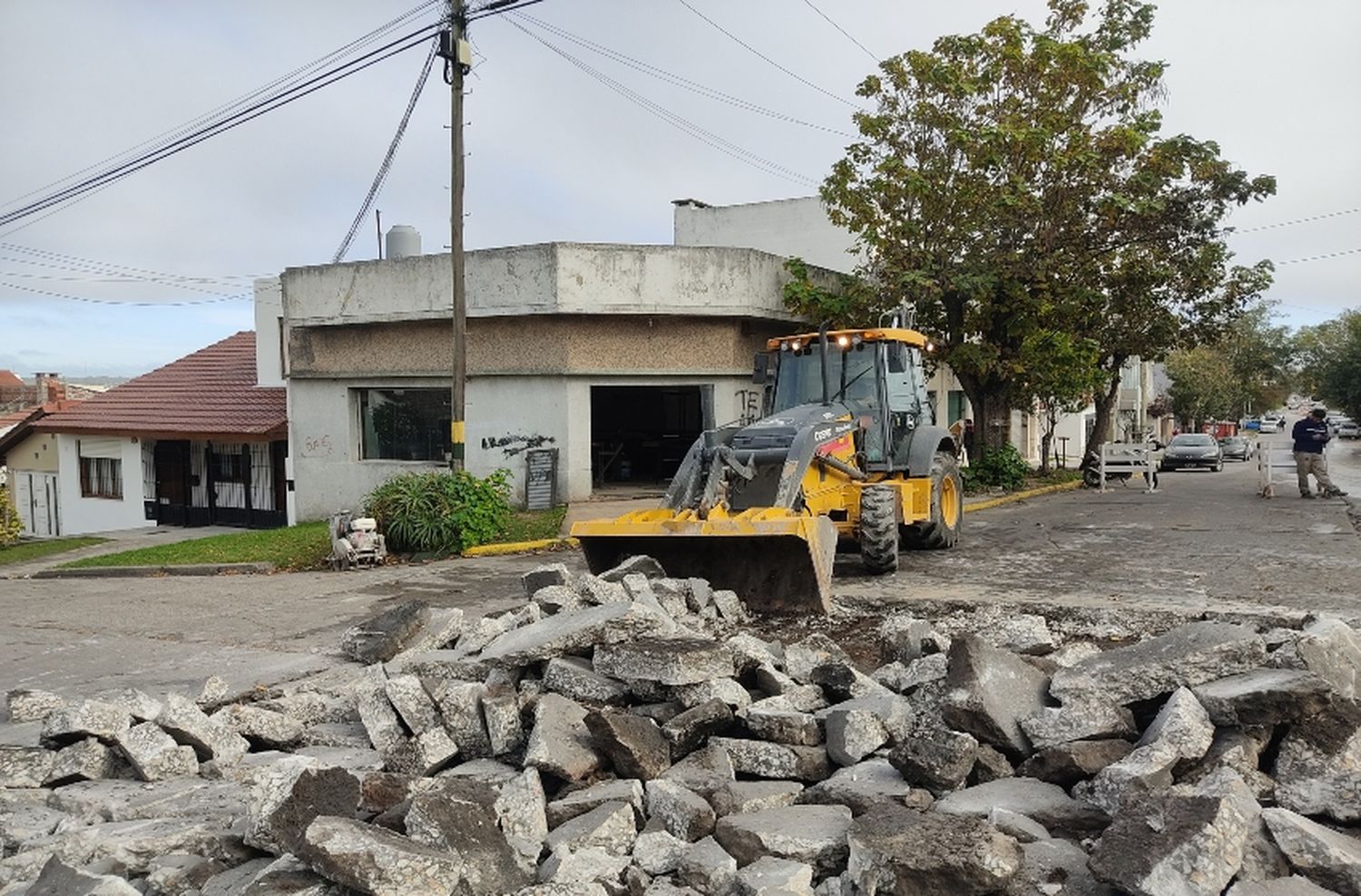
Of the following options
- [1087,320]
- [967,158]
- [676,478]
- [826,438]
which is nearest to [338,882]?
[676,478]

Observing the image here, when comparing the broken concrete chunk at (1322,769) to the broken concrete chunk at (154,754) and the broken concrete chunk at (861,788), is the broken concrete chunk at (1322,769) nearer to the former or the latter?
the broken concrete chunk at (861,788)

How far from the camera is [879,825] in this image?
396 cm

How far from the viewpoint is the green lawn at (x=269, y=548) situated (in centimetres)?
1455

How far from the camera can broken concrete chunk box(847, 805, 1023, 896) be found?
3576mm

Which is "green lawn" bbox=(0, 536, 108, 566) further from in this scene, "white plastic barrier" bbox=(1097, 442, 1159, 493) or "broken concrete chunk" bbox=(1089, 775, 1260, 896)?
"white plastic barrier" bbox=(1097, 442, 1159, 493)

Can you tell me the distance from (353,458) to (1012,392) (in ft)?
47.4

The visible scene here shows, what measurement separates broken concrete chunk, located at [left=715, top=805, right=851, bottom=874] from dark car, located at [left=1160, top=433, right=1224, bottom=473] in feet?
112

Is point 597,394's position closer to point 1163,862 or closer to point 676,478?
point 676,478

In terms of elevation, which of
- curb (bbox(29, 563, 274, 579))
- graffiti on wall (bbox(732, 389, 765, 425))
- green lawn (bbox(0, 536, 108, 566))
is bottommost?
green lawn (bbox(0, 536, 108, 566))

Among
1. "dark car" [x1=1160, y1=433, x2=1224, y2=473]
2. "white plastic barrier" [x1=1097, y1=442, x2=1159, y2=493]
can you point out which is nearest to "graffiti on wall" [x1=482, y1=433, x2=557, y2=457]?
"white plastic barrier" [x1=1097, y1=442, x2=1159, y2=493]

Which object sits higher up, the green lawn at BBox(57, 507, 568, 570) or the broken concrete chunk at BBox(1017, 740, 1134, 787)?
the broken concrete chunk at BBox(1017, 740, 1134, 787)

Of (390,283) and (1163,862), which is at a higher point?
(390,283)

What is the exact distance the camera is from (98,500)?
1036 inches

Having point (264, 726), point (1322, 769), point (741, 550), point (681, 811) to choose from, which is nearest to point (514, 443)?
point (741, 550)
